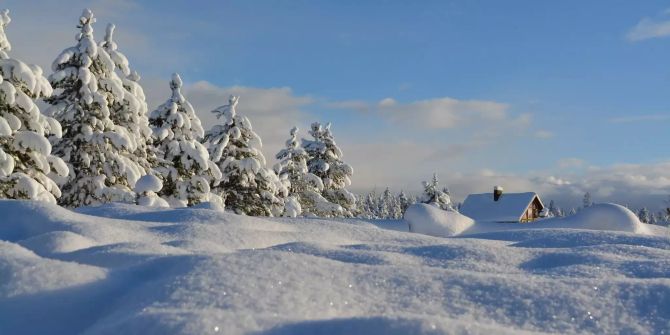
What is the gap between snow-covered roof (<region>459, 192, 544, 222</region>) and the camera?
36125mm

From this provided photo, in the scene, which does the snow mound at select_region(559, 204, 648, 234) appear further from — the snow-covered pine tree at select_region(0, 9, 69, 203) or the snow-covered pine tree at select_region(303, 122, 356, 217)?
the snow-covered pine tree at select_region(303, 122, 356, 217)

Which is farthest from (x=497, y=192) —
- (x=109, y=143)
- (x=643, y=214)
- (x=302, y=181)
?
(x=643, y=214)

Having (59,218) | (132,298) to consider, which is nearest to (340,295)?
(132,298)

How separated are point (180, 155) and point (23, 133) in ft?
24.3

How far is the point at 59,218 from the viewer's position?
16.6 ft

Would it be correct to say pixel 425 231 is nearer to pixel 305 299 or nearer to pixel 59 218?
pixel 59 218

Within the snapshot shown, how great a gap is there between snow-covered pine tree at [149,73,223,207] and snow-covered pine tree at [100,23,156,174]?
776 millimetres

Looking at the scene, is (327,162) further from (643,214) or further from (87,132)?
(643,214)

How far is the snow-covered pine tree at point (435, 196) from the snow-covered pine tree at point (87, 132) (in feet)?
87.2

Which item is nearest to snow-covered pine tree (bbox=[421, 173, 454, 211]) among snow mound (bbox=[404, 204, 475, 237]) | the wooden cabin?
the wooden cabin

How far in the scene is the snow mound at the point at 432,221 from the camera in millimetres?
10953

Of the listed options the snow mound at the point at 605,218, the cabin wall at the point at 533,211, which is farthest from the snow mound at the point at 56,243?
the cabin wall at the point at 533,211

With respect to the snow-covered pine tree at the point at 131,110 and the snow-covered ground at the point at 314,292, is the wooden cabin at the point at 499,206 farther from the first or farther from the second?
the snow-covered ground at the point at 314,292

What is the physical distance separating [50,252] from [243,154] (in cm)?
2179
